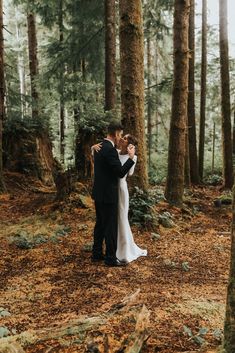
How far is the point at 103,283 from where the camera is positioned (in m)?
5.31

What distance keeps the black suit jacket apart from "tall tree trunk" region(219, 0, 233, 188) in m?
10.1

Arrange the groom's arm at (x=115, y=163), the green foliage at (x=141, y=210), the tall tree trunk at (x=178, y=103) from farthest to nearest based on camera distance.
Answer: the tall tree trunk at (x=178, y=103)
the green foliage at (x=141, y=210)
the groom's arm at (x=115, y=163)

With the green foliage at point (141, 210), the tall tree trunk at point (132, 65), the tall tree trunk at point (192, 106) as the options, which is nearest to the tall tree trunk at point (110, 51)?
the tall tree trunk at point (192, 106)

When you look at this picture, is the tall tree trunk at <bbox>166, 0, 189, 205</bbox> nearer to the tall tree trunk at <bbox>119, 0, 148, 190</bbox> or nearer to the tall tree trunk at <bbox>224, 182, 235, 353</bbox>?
the tall tree trunk at <bbox>119, 0, 148, 190</bbox>

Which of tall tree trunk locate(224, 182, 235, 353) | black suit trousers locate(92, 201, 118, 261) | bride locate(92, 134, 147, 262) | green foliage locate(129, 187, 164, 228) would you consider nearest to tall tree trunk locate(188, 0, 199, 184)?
green foliage locate(129, 187, 164, 228)

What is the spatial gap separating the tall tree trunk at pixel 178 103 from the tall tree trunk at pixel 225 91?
5.34m

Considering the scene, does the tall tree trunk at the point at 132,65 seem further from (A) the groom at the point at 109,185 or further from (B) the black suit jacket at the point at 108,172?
(B) the black suit jacket at the point at 108,172

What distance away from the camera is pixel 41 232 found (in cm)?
795

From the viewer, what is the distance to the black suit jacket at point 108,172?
598 cm

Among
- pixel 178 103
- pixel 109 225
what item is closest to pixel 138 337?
pixel 109 225

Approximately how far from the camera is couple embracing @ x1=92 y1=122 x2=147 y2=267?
6004 millimetres

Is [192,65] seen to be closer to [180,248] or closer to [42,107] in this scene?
[42,107]

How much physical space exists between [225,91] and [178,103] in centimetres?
596

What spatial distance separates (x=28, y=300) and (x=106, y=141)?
2648 millimetres
